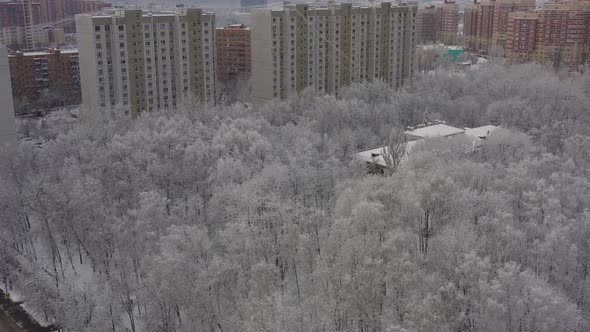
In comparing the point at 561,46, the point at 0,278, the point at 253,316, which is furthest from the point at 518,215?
the point at 561,46

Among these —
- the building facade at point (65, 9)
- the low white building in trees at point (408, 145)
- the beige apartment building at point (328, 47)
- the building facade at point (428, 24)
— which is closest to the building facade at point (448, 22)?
the building facade at point (428, 24)

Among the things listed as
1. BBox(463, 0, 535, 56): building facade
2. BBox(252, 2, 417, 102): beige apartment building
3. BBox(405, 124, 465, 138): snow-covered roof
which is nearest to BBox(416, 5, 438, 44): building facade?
BBox(463, 0, 535, 56): building facade

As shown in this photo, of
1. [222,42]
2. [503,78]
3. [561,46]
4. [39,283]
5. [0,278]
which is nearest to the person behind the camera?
[39,283]

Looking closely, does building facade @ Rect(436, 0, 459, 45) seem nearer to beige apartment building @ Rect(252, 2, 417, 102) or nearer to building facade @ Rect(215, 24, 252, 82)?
beige apartment building @ Rect(252, 2, 417, 102)

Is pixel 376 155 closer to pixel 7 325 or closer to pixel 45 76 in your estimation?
pixel 7 325

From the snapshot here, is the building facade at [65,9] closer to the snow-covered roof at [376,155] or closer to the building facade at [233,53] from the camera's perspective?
the building facade at [233,53]

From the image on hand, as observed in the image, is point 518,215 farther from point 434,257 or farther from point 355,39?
point 355,39
